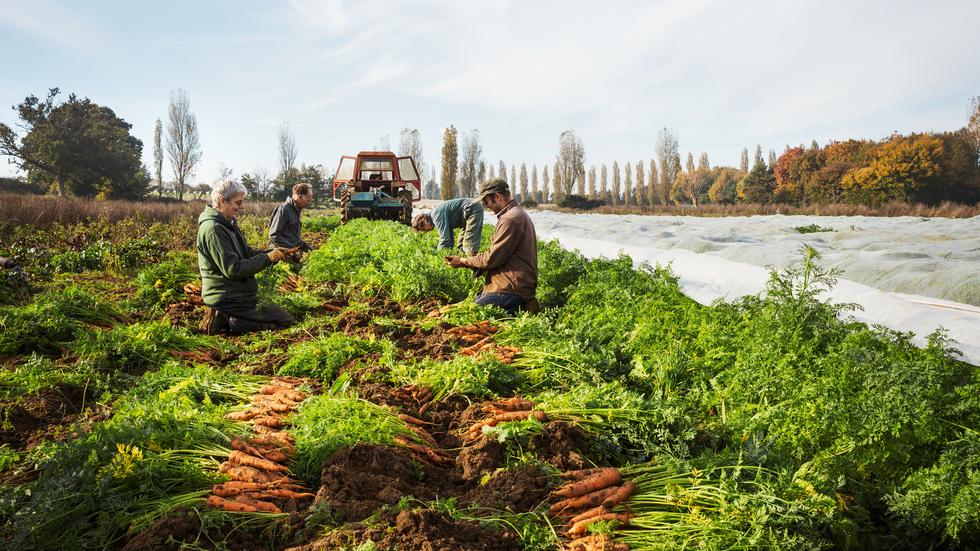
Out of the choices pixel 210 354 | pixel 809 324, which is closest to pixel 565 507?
pixel 809 324

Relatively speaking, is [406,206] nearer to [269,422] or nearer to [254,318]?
[254,318]

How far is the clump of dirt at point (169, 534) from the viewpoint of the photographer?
2.28 m

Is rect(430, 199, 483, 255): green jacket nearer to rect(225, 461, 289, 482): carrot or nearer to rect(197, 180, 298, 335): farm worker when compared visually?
rect(197, 180, 298, 335): farm worker

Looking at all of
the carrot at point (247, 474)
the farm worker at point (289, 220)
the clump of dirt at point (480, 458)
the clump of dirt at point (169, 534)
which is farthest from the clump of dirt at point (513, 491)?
the farm worker at point (289, 220)

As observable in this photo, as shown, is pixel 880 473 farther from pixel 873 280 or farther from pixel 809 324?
pixel 873 280

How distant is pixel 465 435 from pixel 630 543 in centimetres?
128

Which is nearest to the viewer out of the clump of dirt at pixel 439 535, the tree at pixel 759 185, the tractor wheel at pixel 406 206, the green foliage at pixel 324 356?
the clump of dirt at pixel 439 535

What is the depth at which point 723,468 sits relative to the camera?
2895mm

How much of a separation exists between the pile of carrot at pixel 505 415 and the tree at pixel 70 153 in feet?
129

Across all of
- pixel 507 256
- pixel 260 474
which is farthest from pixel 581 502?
pixel 507 256

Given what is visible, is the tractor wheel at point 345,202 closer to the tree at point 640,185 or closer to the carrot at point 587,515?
the carrot at point 587,515

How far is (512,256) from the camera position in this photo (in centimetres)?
654

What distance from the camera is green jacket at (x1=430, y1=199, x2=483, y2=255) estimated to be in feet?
28.6

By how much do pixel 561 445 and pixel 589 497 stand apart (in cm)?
47
